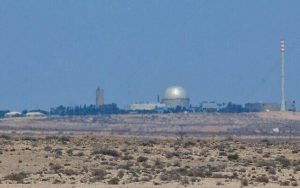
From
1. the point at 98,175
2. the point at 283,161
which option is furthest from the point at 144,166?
the point at 283,161

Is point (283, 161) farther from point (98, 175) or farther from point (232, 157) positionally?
point (98, 175)

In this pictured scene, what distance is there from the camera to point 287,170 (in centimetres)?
6188

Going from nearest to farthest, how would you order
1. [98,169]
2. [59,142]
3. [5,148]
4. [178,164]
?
[98,169]
[178,164]
[5,148]
[59,142]

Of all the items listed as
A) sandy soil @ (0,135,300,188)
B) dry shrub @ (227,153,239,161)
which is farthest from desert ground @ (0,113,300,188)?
dry shrub @ (227,153,239,161)

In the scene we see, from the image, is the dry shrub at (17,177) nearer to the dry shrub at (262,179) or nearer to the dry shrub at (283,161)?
the dry shrub at (262,179)

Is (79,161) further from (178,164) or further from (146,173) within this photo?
(146,173)

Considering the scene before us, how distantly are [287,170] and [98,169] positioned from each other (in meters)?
9.85

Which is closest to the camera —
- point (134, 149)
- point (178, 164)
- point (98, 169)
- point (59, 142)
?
point (98, 169)

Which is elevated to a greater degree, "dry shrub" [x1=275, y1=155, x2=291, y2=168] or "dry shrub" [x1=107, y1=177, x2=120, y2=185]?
"dry shrub" [x1=275, y1=155, x2=291, y2=168]

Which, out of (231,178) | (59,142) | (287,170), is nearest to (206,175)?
(231,178)

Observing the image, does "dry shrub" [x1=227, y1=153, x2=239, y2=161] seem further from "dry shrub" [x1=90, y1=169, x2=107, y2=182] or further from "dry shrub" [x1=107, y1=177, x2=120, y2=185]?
"dry shrub" [x1=107, y1=177, x2=120, y2=185]

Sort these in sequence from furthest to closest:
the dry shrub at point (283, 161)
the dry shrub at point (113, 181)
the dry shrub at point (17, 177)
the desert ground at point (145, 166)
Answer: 1. the dry shrub at point (283, 161)
2. the dry shrub at point (17, 177)
3. the desert ground at point (145, 166)
4. the dry shrub at point (113, 181)

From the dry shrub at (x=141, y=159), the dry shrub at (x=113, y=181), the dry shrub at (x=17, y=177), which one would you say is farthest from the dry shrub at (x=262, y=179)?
the dry shrub at (x=141, y=159)

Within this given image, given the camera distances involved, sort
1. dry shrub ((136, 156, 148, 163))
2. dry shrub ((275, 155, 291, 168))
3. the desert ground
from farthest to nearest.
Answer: dry shrub ((136, 156, 148, 163))
dry shrub ((275, 155, 291, 168))
the desert ground
